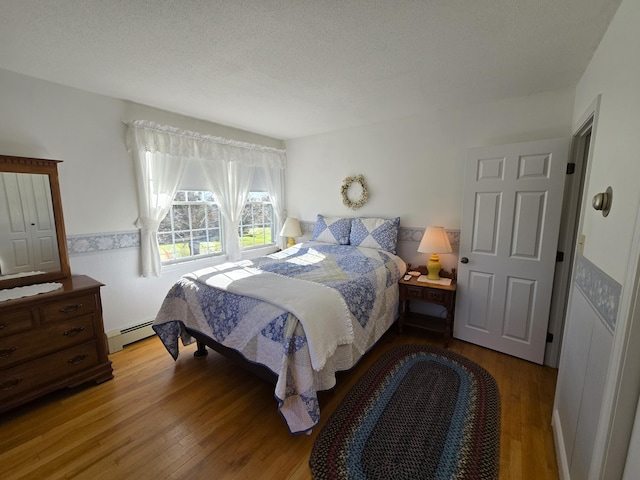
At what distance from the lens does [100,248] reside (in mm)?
2490

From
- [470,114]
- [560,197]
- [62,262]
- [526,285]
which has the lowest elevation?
[526,285]

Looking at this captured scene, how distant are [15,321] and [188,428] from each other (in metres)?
1.32

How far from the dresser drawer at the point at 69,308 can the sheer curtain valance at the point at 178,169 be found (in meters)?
0.74

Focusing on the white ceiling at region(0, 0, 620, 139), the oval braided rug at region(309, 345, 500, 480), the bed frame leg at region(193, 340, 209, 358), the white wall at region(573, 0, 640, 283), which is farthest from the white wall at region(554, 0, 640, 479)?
the bed frame leg at region(193, 340, 209, 358)

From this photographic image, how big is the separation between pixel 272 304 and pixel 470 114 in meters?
2.61

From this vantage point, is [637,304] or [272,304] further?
[272,304]

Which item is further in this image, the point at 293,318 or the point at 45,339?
the point at 45,339

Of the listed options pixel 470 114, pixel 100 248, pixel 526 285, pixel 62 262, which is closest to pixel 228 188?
pixel 100 248

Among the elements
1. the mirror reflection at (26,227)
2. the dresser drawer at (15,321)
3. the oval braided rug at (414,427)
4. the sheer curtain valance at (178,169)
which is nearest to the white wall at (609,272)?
the oval braided rug at (414,427)

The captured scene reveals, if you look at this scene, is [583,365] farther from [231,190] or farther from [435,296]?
[231,190]

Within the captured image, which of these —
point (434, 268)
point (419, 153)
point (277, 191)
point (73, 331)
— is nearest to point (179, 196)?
point (277, 191)

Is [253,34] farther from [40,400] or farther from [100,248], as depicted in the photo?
[40,400]

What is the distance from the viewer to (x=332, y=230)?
3459mm

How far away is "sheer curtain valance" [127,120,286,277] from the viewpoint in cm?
270
